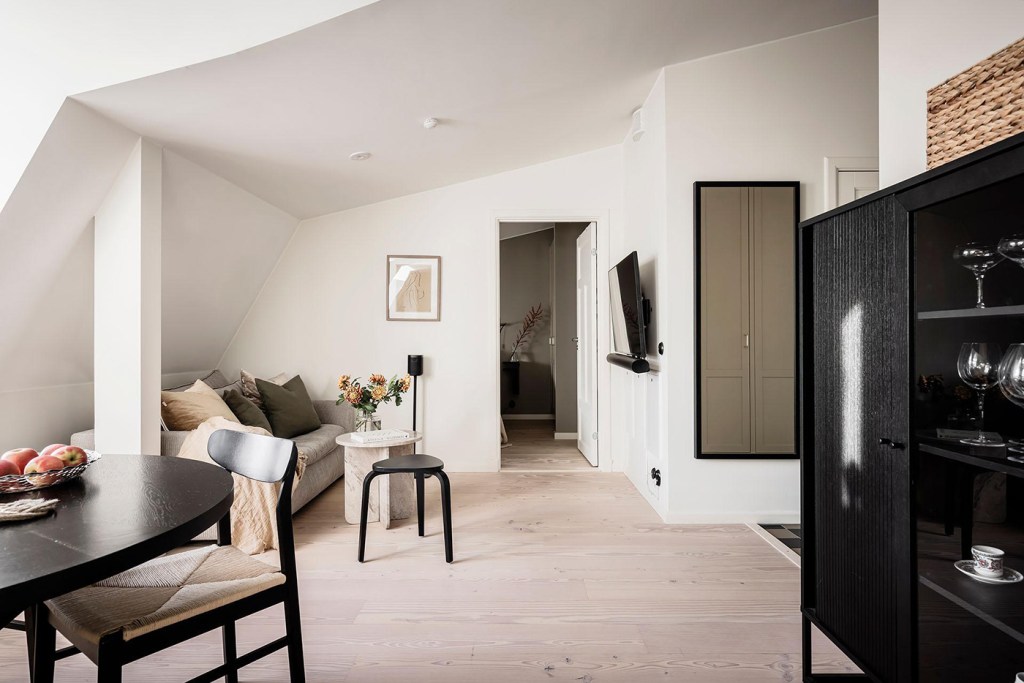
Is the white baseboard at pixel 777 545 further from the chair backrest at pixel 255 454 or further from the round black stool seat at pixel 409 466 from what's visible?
the chair backrest at pixel 255 454

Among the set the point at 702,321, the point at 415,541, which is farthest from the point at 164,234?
the point at 702,321

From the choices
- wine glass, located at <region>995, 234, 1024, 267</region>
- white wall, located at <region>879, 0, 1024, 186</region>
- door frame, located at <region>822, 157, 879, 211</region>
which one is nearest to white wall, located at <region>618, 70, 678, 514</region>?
door frame, located at <region>822, 157, 879, 211</region>

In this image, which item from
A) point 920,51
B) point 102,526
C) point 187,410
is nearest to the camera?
point 102,526

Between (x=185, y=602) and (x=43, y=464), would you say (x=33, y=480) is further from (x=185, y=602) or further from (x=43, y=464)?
(x=185, y=602)

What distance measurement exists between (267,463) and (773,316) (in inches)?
117

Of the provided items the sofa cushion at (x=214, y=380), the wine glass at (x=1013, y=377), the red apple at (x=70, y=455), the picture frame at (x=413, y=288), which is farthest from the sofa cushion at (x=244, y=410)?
the wine glass at (x=1013, y=377)

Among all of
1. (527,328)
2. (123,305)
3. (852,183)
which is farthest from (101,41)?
(527,328)

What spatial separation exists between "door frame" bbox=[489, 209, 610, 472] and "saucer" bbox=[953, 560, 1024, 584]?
3546 millimetres

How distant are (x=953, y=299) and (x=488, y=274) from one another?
3.79 metres

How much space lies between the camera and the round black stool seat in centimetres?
301

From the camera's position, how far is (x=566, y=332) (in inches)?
255

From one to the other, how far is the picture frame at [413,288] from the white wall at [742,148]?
217cm

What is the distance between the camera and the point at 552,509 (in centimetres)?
374

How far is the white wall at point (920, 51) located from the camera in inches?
54.5
